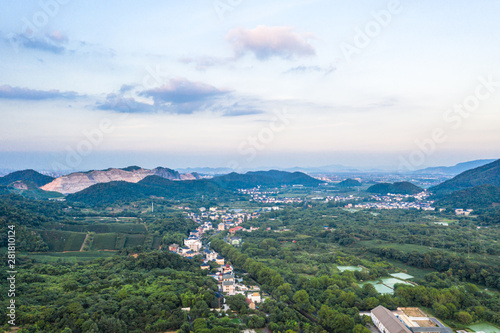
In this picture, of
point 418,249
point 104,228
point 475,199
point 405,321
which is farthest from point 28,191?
point 475,199

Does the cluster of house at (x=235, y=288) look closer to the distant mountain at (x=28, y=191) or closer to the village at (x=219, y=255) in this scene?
the village at (x=219, y=255)

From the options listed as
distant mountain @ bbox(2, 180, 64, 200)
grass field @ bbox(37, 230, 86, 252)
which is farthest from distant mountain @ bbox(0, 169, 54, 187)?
grass field @ bbox(37, 230, 86, 252)

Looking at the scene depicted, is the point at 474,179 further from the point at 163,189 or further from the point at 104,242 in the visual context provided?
the point at 104,242

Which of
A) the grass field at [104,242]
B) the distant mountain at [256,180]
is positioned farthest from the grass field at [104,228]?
the distant mountain at [256,180]

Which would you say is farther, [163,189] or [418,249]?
[163,189]

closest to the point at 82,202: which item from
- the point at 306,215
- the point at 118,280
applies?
the point at 306,215

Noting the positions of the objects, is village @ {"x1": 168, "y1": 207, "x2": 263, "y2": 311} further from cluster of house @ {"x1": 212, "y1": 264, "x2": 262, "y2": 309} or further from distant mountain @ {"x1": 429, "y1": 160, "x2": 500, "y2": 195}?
distant mountain @ {"x1": 429, "y1": 160, "x2": 500, "y2": 195}
